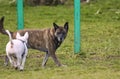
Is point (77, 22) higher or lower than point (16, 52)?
higher

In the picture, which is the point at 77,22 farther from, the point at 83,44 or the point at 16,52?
the point at 16,52

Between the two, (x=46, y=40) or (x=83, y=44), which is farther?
(x=83, y=44)

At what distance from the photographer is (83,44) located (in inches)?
584

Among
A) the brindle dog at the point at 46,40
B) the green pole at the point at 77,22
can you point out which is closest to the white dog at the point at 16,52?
the brindle dog at the point at 46,40

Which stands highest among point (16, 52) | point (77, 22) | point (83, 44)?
point (77, 22)

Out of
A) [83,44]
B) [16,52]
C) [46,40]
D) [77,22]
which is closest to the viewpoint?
[16,52]

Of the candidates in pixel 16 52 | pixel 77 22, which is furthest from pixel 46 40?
pixel 77 22

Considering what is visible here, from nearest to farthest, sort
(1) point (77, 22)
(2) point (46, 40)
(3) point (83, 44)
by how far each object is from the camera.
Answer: (2) point (46, 40) → (1) point (77, 22) → (3) point (83, 44)

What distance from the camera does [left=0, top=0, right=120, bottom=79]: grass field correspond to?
10.4m

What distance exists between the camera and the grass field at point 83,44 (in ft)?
34.3

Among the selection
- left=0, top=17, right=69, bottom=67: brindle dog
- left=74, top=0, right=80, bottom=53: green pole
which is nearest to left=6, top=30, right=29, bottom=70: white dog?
left=0, top=17, right=69, bottom=67: brindle dog

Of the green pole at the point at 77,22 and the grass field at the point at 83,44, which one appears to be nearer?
the grass field at the point at 83,44

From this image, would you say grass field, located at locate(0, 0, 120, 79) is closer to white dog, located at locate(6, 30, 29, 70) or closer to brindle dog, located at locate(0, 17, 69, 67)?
white dog, located at locate(6, 30, 29, 70)

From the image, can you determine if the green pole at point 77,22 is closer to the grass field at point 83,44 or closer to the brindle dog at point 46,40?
the grass field at point 83,44
